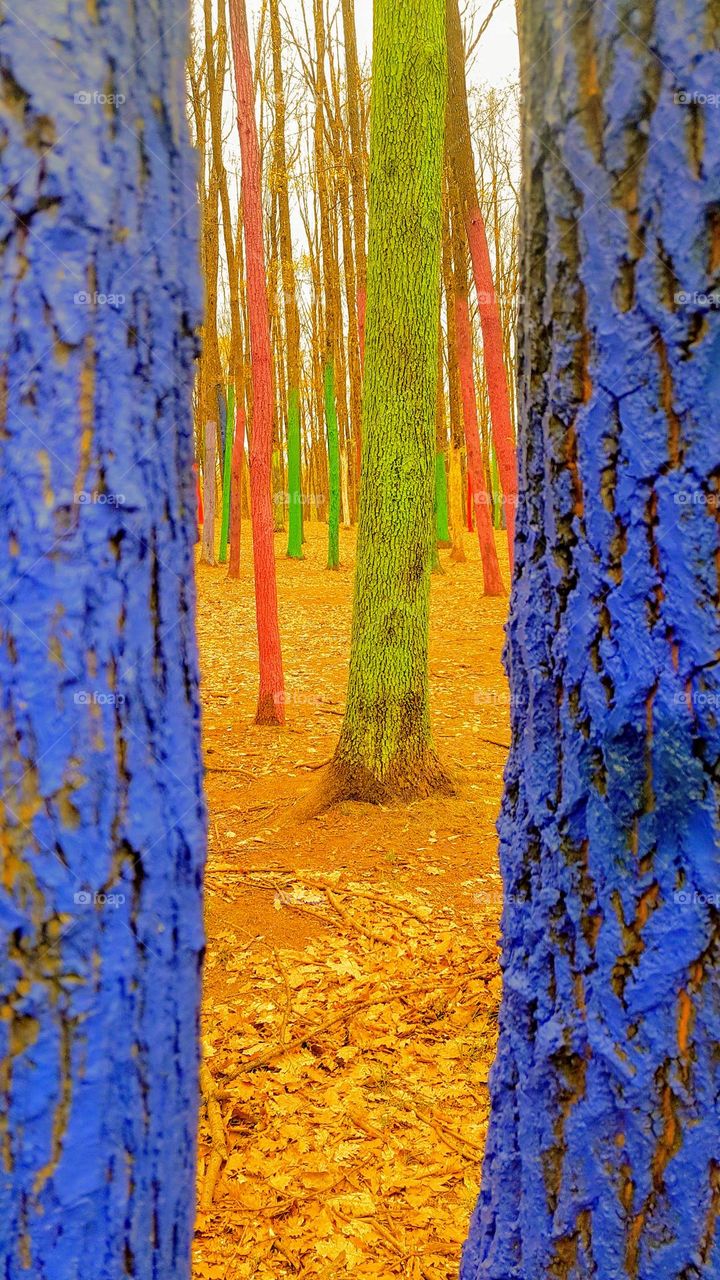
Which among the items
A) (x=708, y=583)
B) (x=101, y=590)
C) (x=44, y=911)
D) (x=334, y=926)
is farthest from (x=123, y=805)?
(x=334, y=926)

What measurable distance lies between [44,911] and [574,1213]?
80 cm

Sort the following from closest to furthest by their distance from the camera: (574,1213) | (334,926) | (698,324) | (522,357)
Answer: (698,324), (574,1213), (522,357), (334,926)

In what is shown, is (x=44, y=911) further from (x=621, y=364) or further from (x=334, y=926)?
(x=334, y=926)

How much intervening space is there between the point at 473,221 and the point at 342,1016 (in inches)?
314

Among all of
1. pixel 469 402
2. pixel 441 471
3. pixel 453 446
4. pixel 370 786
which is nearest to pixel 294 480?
pixel 441 471

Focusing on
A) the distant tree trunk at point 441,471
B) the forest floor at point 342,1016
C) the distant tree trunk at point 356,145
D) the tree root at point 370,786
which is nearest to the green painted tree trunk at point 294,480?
the distant tree trunk at point 356,145

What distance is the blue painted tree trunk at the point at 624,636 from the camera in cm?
102

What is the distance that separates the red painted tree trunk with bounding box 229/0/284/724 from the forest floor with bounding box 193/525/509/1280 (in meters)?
0.43

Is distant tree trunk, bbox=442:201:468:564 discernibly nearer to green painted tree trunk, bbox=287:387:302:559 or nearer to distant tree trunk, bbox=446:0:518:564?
green painted tree trunk, bbox=287:387:302:559

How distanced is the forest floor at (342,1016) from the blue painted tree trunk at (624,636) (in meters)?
1.03

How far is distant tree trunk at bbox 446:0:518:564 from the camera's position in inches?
321

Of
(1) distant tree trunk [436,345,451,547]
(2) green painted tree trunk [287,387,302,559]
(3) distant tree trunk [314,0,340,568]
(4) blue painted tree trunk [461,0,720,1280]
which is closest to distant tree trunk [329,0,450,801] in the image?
(4) blue painted tree trunk [461,0,720,1280]

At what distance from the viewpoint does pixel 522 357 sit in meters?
1.24

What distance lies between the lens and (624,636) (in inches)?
42.5
